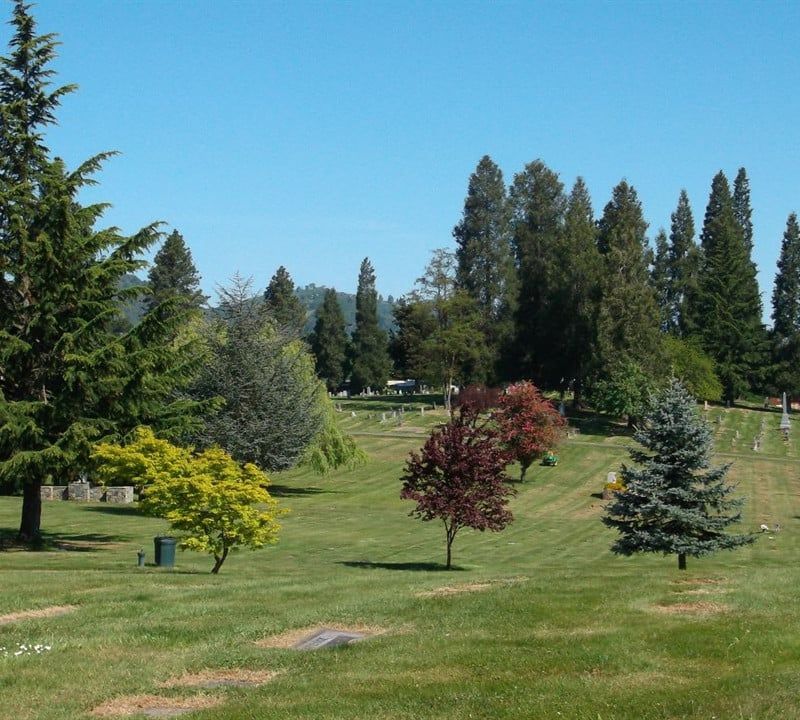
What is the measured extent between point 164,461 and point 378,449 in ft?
141

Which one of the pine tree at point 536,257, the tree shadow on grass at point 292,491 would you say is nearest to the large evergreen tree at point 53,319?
the tree shadow on grass at point 292,491

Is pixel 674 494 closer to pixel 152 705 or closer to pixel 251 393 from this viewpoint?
pixel 152 705

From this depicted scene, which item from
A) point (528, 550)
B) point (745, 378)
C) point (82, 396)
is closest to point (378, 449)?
point (528, 550)

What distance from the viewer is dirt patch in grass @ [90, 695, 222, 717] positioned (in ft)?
40.4

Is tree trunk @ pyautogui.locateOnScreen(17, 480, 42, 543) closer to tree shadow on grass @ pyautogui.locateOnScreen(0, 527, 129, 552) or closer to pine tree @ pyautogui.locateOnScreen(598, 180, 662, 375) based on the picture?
tree shadow on grass @ pyautogui.locateOnScreen(0, 527, 129, 552)

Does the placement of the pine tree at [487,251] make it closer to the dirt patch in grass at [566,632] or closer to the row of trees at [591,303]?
Answer: the row of trees at [591,303]

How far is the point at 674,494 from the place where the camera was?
101 feet

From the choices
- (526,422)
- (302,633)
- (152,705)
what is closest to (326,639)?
(302,633)

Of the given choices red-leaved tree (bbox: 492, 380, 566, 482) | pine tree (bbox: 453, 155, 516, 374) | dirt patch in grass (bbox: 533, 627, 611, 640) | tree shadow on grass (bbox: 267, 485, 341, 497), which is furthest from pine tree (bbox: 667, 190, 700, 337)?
dirt patch in grass (bbox: 533, 627, 611, 640)

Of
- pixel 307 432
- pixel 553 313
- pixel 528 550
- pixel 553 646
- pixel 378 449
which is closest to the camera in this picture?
pixel 553 646

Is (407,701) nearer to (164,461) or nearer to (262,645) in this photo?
(262,645)

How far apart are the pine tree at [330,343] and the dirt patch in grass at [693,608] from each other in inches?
4332

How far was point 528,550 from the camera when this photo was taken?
4025cm

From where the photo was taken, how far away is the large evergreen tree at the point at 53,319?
103 feet
